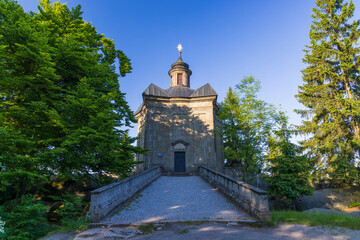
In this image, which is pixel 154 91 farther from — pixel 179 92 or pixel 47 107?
pixel 47 107

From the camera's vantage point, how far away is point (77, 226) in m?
6.00

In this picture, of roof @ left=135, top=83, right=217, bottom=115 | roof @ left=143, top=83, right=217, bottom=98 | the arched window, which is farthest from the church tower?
roof @ left=135, top=83, right=217, bottom=115

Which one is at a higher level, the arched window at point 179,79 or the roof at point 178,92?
the arched window at point 179,79

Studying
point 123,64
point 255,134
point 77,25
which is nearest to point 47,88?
point 77,25

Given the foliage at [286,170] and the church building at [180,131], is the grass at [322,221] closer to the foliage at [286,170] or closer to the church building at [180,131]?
the foliage at [286,170]

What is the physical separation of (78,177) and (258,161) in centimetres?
1455

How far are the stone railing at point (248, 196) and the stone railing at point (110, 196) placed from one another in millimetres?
5151

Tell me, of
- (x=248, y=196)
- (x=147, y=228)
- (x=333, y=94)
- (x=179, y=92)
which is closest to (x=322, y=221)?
(x=248, y=196)

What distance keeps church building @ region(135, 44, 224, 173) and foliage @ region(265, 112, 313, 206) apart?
6898 millimetres

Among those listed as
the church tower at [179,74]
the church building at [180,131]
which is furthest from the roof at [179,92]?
the church tower at [179,74]

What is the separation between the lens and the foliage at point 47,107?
26.2ft

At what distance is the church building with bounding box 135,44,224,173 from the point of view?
2159cm

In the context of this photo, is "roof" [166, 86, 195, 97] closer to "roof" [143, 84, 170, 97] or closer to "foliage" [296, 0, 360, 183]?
"roof" [143, 84, 170, 97]

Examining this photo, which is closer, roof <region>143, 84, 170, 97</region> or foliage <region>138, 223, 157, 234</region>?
foliage <region>138, 223, 157, 234</region>
